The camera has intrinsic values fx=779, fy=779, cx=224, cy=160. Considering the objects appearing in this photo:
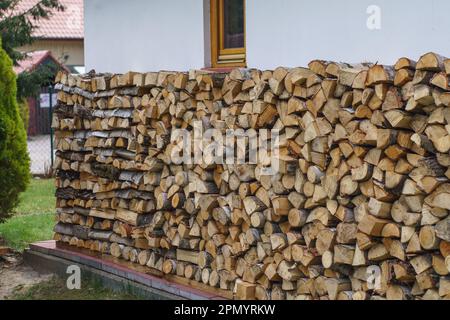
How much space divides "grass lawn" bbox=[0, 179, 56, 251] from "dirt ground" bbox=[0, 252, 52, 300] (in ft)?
2.29

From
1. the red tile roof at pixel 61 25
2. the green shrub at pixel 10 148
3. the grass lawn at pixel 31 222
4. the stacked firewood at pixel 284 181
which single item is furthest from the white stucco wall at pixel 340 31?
the red tile roof at pixel 61 25

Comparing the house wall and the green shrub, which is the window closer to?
the green shrub

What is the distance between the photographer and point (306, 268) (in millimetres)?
5098

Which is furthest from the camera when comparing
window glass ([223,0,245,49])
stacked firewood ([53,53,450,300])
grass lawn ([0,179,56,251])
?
grass lawn ([0,179,56,251])

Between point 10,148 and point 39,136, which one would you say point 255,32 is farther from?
point 39,136

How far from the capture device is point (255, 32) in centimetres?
665

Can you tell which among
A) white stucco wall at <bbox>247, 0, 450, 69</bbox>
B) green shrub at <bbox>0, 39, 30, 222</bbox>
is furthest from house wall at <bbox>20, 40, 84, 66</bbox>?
white stucco wall at <bbox>247, 0, 450, 69</bbox>

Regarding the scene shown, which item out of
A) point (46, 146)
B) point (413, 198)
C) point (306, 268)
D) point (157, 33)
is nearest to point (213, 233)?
point (306, 268)

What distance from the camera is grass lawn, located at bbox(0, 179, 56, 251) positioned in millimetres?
9797

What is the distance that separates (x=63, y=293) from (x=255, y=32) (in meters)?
2.93

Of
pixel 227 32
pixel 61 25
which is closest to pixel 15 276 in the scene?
pixel 227 32

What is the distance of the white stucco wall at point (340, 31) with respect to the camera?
17.4ft

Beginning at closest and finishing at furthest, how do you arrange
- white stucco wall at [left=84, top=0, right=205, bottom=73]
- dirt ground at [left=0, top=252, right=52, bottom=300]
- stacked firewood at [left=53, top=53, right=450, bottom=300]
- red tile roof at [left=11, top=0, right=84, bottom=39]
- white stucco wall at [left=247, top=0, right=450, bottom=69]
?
stacked firewood at [left=53, top=53, right=450, bottom=300] < white stucco wall at [left=247, top=0, right=450, bottom=69] < white stucco wall at [left=84, top=0, right=205, bottom=73] < dirt ground at [left=0, top=252, right=52, bottom=300] < red tile roof at [left=11, top=0, right=84, bottom=39]
